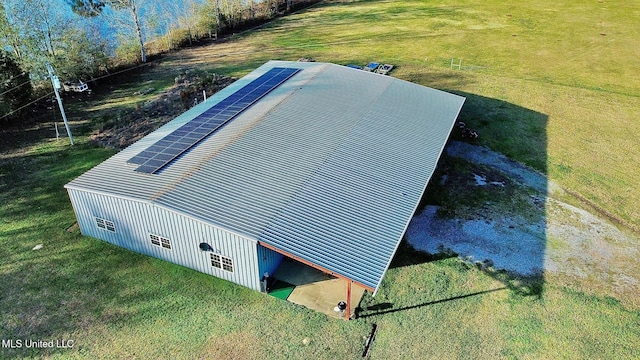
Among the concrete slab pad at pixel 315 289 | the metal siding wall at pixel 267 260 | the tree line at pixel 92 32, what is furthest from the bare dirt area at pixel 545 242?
the tree line at pixel 92 32

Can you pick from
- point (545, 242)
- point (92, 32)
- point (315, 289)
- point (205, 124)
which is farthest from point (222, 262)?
point (92, 32)

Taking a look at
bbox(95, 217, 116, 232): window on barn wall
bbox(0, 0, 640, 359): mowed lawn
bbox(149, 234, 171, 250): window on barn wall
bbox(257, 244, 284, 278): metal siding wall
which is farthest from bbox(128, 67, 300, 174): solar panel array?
bbox(257, 244, 284, 278): metal siding wall

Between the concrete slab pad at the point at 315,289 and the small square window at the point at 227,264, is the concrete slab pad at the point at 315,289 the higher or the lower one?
the lower one

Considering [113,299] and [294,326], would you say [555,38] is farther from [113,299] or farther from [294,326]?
[113,299]

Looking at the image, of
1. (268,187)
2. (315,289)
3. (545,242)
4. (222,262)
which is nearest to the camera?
(222,262)

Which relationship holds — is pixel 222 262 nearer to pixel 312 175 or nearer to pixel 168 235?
pixel 168 235

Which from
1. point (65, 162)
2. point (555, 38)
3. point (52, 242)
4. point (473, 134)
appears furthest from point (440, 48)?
point (52, 242)

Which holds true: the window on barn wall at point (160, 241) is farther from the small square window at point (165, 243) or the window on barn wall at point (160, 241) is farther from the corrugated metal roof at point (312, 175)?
the corrugated metal roof at point (312, 175)
